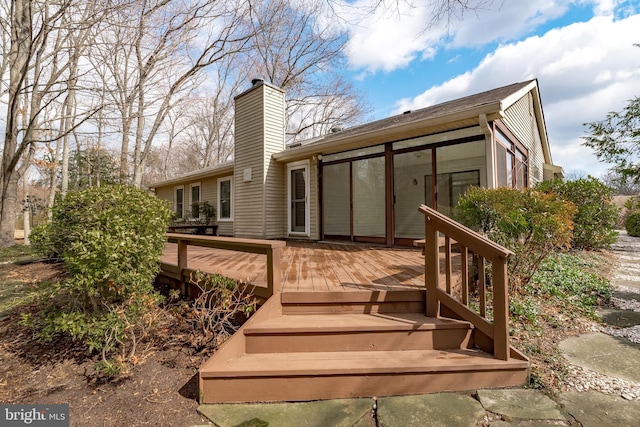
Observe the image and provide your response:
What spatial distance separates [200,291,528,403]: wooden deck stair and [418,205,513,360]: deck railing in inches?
3.9

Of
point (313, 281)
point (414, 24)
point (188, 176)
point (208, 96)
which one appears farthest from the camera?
point (208, 96)

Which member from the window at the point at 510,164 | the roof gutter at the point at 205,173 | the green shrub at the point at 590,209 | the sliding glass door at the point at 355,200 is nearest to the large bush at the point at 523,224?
the window at the point at 510,164

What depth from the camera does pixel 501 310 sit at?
2.14m

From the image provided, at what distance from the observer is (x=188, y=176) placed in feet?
38.5

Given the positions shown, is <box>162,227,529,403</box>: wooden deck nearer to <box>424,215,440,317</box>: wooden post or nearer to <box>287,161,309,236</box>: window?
<box>424,215,440,317</box>: wooden post

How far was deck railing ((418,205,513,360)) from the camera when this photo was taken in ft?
7.03

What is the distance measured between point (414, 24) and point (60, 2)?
6287 millimetres

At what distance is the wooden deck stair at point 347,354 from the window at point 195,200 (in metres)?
9.64

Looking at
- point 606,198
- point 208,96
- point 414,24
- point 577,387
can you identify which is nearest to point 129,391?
point 577,387

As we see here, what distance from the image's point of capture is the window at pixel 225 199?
391 inches

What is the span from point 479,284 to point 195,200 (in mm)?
11586

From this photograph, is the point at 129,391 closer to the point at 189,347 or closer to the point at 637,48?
the point at 189,347

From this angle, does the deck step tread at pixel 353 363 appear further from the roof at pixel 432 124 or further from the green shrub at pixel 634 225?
the green shrub at pixel 634 225

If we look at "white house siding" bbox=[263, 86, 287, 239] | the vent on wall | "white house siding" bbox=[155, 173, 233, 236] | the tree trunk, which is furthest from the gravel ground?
the tree trunk
